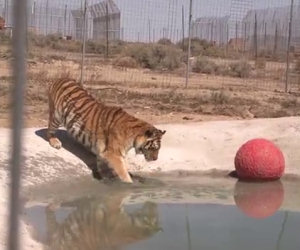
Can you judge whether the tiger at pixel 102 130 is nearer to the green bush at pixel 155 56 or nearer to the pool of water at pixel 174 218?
the pool of water at pixel 174 218

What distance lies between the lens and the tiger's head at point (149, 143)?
962 cm

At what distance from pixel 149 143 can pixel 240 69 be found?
21.2 m

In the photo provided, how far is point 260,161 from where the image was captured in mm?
9812

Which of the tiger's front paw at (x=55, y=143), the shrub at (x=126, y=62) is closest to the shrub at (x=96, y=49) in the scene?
the shrub at (x=126, y=62)

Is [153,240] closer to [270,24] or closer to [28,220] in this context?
[28,220]

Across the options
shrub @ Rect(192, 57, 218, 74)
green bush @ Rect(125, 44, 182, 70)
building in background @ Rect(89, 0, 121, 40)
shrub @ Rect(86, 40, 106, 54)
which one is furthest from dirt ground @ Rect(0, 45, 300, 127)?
shrub @ Rect(86, 40, 106, 54)

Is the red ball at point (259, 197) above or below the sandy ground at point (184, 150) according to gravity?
below

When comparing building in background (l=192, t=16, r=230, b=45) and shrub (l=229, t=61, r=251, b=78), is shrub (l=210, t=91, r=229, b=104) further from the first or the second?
shrub (l=229, t=61, r=251, b=78)

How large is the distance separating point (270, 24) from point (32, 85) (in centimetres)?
920

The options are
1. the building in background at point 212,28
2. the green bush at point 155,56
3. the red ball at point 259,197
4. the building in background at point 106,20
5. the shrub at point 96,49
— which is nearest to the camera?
the red ball at point 259,197

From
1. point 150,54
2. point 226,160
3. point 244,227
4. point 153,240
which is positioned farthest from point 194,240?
point 150,54

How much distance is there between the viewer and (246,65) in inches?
1202

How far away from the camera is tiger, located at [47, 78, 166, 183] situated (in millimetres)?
9586

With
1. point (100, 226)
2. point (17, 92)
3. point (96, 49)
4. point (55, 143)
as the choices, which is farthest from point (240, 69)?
point (17, 92)
